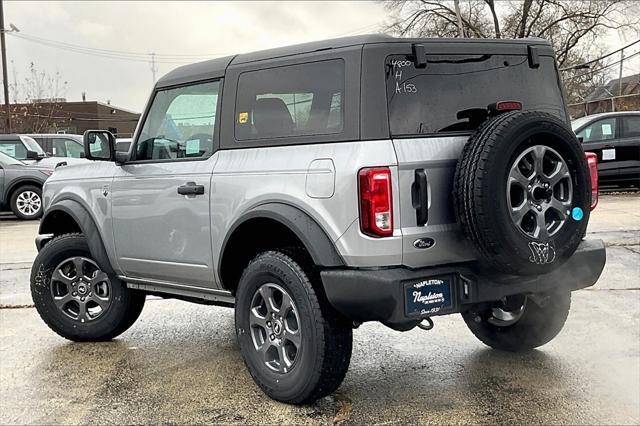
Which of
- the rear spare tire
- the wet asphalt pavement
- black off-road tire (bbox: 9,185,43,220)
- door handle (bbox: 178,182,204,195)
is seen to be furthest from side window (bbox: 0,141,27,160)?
the rear spare tire

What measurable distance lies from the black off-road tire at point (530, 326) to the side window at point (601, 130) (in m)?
10.2

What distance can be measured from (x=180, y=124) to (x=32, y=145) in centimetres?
1194

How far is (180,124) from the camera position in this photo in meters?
4.67

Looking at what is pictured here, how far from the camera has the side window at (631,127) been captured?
45.0 ft

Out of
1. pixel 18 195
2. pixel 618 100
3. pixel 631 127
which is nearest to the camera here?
pixel 631 127

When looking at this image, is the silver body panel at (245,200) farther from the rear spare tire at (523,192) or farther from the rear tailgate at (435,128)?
the rear spare tire at (523,192)

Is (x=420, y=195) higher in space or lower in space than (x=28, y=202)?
higher

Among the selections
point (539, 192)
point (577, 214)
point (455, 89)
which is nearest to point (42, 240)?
point (455, 89)

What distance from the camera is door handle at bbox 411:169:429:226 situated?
3486 millimetres

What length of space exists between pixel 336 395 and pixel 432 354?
0.99m

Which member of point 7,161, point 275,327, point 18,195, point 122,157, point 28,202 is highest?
point 7,161

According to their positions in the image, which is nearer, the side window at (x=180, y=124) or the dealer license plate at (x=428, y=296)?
the dealer license plate at (x=428, y=296)

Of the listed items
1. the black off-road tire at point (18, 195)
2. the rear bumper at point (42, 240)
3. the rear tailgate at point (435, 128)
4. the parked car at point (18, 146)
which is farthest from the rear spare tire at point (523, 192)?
the parked car at point (18, 146)

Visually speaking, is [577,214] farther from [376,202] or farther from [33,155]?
[33,155]
